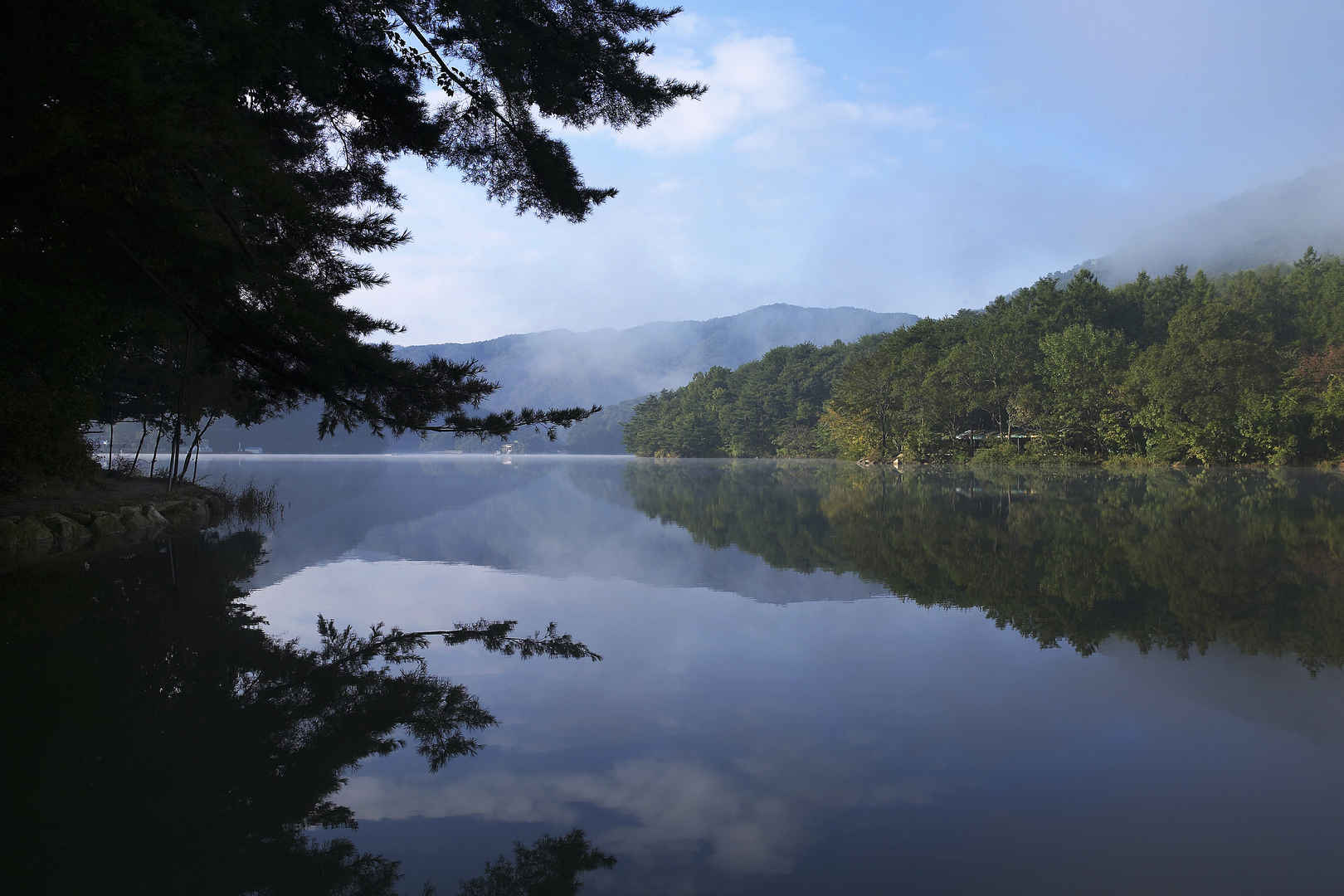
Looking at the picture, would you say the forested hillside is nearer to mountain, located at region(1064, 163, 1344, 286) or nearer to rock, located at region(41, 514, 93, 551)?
rock, located at region(41, 514, 93, 551)

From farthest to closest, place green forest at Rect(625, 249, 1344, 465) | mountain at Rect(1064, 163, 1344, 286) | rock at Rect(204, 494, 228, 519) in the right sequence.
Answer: mountain at Rect(1064, 163, 1344, 286)
green forest at Rect(625, 249, 1344, 465)
rock at Rect(204, 494, 228, 519)

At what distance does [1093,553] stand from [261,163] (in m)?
8.64

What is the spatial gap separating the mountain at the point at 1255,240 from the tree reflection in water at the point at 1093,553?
175442 mm

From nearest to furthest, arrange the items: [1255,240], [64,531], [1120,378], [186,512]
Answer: [64,531] → [186,512] → [1120,378] → [1255,240]

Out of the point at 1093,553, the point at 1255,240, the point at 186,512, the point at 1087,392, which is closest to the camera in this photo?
the point at 1093,553

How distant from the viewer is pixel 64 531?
9297mm

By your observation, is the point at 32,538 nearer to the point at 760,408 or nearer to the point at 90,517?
the point at 90,517

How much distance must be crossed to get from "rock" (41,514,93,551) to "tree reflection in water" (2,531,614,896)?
3856 millimetres

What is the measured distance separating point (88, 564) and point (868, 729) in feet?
27.6

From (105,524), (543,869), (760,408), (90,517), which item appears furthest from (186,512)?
(760,408)

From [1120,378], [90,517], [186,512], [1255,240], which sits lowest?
[186,512]

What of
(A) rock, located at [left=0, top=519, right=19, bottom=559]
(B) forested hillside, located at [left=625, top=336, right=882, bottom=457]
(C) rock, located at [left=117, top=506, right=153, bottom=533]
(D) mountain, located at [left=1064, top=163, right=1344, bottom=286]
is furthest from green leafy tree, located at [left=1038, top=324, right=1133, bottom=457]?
(D) mountain, located at [left=1064, top=163, right=1344, bottom=286]

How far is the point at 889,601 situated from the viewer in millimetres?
6344

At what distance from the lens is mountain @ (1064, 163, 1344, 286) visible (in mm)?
165875
